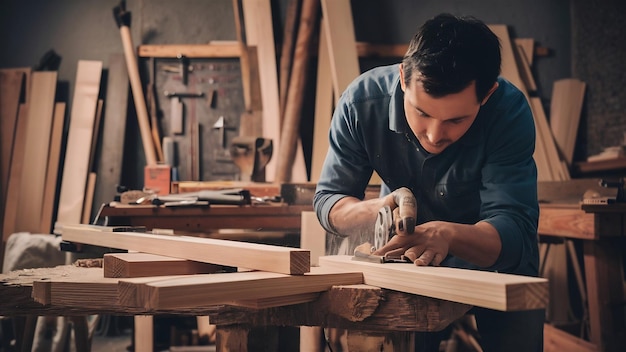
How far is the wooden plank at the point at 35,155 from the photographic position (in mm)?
5199

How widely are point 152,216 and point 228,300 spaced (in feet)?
7.33

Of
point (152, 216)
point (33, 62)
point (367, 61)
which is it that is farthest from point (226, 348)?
point (33, 62)

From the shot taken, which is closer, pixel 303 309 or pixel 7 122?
pixel 303 309

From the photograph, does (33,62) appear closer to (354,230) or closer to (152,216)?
(152,216)

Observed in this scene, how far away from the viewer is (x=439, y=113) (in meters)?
1.80

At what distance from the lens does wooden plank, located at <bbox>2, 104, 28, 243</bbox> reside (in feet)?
17.1

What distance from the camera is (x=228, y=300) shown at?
1.43 meters

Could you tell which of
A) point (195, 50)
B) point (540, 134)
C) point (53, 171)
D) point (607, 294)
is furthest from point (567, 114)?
point (53, 171)

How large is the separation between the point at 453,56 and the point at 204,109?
394 centimetres

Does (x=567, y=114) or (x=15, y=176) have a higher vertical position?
(x=567, y=114)

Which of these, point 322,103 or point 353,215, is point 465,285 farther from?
point 322,103

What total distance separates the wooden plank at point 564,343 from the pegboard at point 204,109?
2715mm

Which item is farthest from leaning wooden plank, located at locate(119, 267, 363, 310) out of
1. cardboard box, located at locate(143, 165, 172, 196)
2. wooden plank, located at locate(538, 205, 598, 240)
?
cardboard box, located at locate(143, 165, 172, 196)

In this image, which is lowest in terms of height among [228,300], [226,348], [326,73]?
[226,348]
